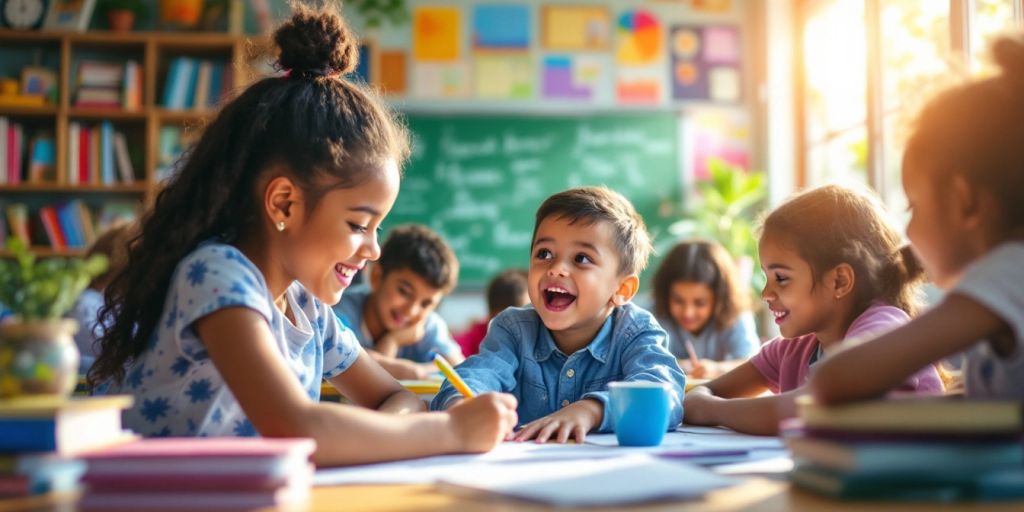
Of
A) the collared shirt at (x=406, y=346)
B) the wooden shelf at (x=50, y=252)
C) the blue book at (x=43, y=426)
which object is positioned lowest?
the collared shirt at (x=406, y=346)

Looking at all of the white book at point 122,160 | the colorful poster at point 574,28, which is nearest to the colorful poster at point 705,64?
the colorful poster at point 574,28

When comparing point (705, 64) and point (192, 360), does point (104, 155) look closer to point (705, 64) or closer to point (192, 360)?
point (705, 64)

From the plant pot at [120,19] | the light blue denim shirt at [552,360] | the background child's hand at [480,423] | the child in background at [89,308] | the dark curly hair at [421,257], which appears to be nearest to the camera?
the background child's hand at [480,423]

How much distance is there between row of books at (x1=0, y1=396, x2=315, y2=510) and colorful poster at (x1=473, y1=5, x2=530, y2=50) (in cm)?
518

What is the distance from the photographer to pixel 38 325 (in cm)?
87

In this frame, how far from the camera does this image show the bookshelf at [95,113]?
5363 mm

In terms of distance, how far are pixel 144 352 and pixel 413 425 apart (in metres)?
0.39

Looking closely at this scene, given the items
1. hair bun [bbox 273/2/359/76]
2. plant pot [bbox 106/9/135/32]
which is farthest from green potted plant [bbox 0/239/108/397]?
plant pot [bbox 106/9/135/32]

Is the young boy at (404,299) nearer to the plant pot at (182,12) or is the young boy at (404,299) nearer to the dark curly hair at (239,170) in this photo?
the dark curly hair at (239,170)

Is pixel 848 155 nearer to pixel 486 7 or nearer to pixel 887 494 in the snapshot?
pixel 486 7

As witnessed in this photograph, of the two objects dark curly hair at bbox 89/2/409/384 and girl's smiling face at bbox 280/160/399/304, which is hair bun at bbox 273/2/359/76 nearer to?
dark curly hair at bbox 89/2/409/384

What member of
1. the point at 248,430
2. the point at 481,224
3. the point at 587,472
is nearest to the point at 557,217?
the point at 248,430

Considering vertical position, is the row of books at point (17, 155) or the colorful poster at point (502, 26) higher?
the colorful poster at point (502, 26)

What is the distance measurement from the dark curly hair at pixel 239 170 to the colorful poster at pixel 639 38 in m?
4.67
